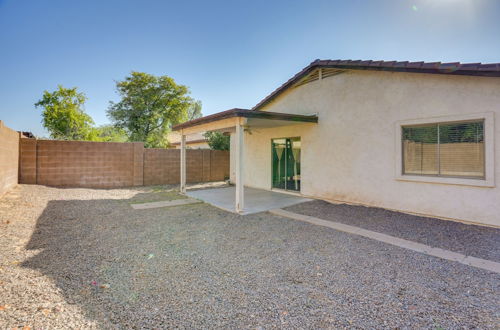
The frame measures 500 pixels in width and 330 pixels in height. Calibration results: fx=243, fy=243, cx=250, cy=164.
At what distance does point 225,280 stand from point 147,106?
2254 cm

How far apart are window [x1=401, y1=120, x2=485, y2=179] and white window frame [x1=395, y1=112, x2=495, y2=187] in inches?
5.1

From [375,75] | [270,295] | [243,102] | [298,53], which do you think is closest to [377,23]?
[375,75]

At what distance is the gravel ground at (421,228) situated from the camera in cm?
485

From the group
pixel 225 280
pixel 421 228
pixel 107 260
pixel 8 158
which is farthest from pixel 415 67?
pixel 8 158

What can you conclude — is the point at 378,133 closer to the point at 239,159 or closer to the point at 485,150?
the point at 485,150

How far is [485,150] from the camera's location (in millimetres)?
5883

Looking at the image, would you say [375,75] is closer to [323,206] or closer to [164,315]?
[323,206]

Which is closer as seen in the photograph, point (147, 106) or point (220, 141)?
point (220, 141)

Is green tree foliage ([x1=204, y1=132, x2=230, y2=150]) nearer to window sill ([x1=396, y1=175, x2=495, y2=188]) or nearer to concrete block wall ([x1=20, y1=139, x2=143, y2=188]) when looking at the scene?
concrete block wall ([x1=20, y1=139, x2=143, y2=188])

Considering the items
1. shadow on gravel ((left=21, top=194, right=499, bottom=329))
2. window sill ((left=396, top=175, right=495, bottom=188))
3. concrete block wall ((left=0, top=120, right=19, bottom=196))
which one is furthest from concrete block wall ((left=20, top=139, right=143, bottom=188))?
window sill ((left=396, top=175, right=495, bottom=188))

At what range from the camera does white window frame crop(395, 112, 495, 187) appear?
18.9 feet

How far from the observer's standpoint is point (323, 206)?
27.6ft

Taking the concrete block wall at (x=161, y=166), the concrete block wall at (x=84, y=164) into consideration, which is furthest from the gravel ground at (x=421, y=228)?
the concrete block wall at (x=84, y=164)

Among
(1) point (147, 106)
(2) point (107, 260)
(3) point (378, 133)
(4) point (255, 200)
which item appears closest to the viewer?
(2) point (107, 260)
